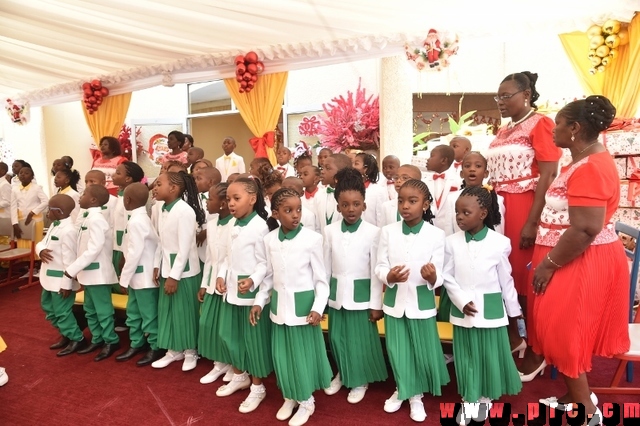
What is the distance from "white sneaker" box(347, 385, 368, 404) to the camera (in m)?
2.90

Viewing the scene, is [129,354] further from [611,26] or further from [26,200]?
[611,26]

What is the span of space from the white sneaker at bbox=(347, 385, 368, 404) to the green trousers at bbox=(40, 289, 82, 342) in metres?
2.41

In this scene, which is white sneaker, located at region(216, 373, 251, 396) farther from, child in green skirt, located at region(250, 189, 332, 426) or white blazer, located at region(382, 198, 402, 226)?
white blazer, located at region(382, 198, 402, 226)

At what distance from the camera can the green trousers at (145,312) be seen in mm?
3625

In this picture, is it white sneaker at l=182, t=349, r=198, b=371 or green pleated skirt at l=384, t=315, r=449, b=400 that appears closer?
green pleated skirt at l=384, t=315, r=449, b=400

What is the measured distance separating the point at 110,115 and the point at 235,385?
626 cm

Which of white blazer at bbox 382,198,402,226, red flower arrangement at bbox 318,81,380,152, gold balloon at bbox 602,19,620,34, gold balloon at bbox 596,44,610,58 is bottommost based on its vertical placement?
white blazer at bbox 382,198,402,226

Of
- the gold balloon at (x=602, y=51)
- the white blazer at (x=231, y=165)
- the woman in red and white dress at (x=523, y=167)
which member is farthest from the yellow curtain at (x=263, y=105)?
the woman in red and white dress at (x=523, y=167)

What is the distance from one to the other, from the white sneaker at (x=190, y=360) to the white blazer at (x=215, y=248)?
0.65 meters

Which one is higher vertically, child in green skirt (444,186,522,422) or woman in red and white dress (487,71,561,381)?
woman in red and white dress (487,71,561,381)

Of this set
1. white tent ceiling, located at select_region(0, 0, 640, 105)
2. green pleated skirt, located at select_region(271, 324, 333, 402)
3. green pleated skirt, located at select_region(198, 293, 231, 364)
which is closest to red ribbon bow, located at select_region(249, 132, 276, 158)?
white tent ceiling, located at select_region(0, 0, 640, 105)

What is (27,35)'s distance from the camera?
548 cm

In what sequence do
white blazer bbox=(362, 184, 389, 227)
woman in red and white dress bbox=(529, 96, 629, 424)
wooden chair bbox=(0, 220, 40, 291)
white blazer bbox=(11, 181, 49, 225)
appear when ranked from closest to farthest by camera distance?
woman in red and white dress bbox=(529, 96, 629, 424) < white blazer bbox=(362, 184, 389, 227) < wooden chair bbox=(0, 220, 40, 291) < white blazer bbox=(11, 181, 49, 225)

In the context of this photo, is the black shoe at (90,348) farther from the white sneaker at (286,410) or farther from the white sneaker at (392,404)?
the white sneaker at (392,404)
